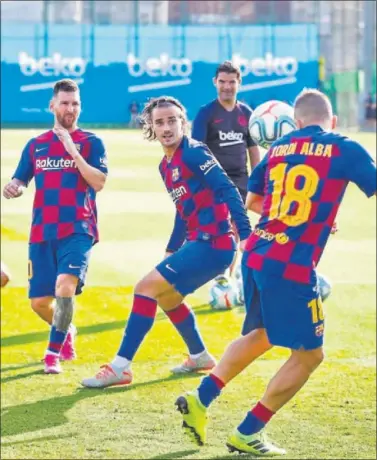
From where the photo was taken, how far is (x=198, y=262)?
9297 mm

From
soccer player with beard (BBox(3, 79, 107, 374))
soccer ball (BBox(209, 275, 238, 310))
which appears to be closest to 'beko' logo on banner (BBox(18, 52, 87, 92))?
soccer ball (BBox(209, 275, 238, 310))

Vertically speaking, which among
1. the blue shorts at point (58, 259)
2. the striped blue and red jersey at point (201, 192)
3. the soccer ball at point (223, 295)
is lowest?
the soccer ball at point (223, 295)

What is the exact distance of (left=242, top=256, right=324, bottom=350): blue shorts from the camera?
7.24 metres

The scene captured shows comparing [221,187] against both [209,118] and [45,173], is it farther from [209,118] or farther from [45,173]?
[209,118]

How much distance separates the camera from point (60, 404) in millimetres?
15867

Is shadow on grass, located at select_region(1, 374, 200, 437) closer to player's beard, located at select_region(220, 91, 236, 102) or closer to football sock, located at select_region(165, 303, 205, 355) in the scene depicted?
football sock, located at select_region(165, 303, 205, 355)

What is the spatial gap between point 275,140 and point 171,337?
40.9ft

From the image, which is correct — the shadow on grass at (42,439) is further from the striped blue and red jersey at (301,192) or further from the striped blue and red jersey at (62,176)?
the striped blue and red jersey at (301,192)

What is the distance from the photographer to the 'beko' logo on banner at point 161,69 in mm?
69625

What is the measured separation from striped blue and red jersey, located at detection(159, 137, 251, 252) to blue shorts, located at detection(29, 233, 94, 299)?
1051 mm

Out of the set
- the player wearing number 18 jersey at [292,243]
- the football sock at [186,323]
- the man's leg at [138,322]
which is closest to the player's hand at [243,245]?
the player wearing number 18 jersey at [292,243]

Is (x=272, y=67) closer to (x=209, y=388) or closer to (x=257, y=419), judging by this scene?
(x=209, y=388)

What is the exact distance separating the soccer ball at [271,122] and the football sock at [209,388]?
1.58m

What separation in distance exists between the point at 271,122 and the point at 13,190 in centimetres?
166
